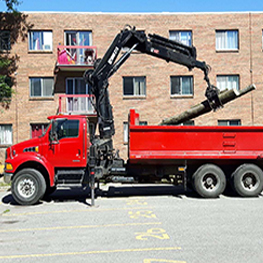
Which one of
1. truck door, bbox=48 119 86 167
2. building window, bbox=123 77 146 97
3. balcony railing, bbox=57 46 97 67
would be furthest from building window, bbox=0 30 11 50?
truck door, bbox=48 119 86 167

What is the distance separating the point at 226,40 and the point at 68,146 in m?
18.3

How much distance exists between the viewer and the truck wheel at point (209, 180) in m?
11.0

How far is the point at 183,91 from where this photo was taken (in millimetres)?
25328

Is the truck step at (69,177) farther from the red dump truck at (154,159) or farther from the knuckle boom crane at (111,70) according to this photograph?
the knuckle boom crane at (111,70)

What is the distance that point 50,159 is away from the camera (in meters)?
10.7

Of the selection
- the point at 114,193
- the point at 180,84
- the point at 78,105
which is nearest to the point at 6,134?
the point at 78,105

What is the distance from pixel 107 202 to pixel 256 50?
1896 centimetres

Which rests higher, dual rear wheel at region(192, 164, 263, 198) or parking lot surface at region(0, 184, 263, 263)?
dual rear wheel at region(192, 164, 263, 198)

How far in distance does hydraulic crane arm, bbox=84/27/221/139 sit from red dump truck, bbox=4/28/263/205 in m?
0.07

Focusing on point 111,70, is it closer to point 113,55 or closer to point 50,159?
point 113,55

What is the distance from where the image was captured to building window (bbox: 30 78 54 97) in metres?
24.6

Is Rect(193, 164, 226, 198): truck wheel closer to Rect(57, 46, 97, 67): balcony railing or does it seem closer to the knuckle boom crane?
the knuckle boom crane

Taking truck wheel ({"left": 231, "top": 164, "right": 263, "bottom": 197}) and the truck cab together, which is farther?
truck wheel ({"left": 231, "top": 164, "right": 263, "bottom": 197})

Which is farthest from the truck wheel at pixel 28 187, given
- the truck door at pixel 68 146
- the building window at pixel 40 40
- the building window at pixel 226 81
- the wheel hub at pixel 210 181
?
the building window at pixel 226 81
